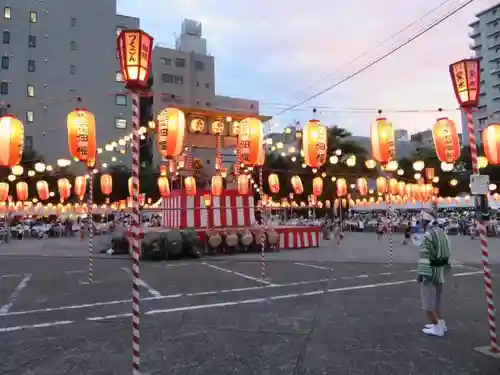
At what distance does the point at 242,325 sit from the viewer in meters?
7.24

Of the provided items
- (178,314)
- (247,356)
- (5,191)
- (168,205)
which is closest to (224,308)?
(178,314)

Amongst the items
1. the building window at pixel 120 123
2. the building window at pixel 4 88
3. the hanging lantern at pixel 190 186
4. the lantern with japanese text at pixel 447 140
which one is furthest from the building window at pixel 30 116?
the lantern with japanese text at pixel 447 140

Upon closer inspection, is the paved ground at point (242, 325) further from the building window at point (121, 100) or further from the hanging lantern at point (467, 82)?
the building window at point (121, 100)

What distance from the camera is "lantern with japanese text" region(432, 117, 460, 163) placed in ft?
51.9

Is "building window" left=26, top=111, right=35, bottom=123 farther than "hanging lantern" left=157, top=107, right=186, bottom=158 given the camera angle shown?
Yes

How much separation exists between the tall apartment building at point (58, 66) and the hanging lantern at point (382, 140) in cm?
3500

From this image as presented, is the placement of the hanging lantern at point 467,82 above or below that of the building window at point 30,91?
below

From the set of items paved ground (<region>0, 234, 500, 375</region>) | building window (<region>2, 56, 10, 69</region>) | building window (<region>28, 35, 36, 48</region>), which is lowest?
paved ground (<region>0, 234, 500, 375</region>)

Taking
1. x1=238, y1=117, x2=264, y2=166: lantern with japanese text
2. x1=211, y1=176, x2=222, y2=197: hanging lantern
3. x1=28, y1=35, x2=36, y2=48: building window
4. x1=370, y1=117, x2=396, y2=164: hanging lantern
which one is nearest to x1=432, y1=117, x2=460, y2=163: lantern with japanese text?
x1=370, y1=117, x2=396, y2=164: hanging lantern

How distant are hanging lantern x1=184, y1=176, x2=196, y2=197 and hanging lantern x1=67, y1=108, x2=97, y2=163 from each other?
868cm

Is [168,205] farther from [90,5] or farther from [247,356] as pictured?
[90,5]

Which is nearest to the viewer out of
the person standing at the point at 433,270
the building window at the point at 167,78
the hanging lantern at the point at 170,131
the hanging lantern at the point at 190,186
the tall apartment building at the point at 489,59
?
the person standing at the point at 433,270

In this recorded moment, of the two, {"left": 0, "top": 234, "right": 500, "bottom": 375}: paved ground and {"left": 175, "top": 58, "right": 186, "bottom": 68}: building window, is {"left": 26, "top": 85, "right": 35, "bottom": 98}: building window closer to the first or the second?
{"left": 175, "top": 58, "right": 186, "bottom": 68}: building window

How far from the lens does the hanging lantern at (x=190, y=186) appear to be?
75.7 feet
